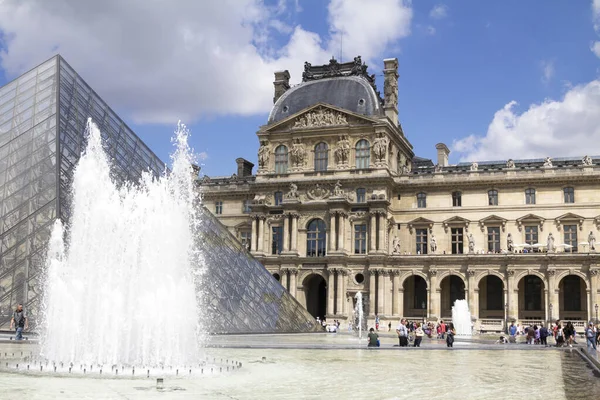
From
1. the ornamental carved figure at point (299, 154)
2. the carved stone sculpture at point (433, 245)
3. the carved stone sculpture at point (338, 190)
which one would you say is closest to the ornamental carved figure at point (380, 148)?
the carved stone sculpture at point (338, 190)

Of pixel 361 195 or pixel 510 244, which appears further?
pixel 361 195

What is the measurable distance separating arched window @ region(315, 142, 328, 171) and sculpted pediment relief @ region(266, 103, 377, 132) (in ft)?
4.95

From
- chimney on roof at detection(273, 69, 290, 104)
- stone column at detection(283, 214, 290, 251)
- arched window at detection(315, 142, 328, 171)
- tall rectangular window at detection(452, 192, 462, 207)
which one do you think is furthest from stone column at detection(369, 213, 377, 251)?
A: chimney on roof at detection(273, 69, 290, 104)

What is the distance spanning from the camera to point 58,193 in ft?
72.6

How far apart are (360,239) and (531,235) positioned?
11.6 metres

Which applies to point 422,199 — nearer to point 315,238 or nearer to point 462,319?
point 315,238

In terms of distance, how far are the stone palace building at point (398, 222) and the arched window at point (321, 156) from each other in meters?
0.08

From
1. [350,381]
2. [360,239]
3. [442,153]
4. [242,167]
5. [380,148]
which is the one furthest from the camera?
[242,167]

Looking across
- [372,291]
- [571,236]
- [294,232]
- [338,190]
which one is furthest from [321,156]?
[571,236]

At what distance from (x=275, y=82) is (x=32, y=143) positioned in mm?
35398

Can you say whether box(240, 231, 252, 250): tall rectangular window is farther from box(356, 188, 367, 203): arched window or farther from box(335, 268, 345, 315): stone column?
box(356, 188, 367, 203): arched window

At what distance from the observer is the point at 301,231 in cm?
5100

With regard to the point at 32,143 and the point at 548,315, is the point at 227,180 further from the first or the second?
the point at 32,143

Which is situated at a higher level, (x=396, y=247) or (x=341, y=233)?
(x=341, y=233)
